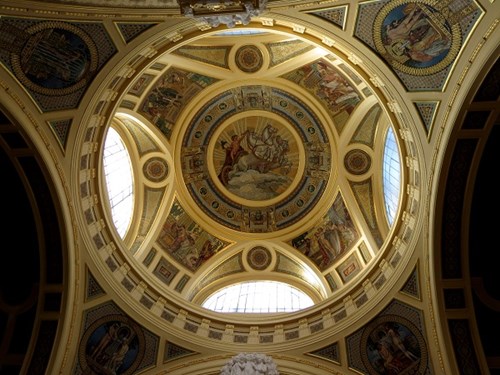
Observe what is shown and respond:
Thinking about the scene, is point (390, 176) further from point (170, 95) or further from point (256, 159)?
point (170, 95)

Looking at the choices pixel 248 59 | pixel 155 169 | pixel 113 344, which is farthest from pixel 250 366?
pixel 248 59

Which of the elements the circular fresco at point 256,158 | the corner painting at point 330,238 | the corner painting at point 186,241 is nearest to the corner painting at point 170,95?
the circular fresco at point 256,158

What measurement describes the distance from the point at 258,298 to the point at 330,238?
3.82m

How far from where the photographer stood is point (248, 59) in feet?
66.3

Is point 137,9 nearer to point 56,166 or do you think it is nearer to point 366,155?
point 56,166

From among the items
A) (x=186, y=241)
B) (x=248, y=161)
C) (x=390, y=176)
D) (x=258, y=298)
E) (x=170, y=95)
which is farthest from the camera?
(x=248, y=161)

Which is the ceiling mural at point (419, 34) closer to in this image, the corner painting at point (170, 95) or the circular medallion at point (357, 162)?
the circular medallion at point (357, 162)

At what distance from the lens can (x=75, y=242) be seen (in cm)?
1459

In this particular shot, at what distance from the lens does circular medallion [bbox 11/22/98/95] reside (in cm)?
1159

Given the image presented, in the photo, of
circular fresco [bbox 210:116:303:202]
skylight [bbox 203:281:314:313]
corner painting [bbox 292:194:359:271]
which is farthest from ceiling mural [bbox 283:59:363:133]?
skylight [bbox 203:281:314:313]

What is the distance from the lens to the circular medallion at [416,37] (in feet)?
37.8

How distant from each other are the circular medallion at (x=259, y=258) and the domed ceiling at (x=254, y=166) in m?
0.04

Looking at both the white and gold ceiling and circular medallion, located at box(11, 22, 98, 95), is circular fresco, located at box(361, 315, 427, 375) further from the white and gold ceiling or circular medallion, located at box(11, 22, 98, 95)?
circular medallion, located at box(11, 22, 98, 95)

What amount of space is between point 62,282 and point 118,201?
553 cm
